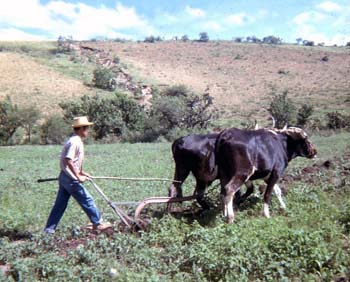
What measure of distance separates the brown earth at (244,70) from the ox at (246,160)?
137 ft

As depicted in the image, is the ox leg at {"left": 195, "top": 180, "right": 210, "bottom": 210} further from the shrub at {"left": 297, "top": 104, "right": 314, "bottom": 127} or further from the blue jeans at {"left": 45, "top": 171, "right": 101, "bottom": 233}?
the shrub at {"left": 297, "top": 104, "right": 314, "bottom": 127}

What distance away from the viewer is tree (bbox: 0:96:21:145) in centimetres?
4150

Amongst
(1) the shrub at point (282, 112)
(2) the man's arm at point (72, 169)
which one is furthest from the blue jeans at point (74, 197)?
(1) the shrub at point (282, 112)

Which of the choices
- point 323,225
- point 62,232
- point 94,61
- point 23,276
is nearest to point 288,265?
point 323,225

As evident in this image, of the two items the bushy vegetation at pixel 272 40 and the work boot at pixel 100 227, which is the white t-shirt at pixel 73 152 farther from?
the bushy vegetation at pixel 272 40

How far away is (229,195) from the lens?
8461 mm

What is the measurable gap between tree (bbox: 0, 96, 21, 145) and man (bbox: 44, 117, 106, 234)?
114ft

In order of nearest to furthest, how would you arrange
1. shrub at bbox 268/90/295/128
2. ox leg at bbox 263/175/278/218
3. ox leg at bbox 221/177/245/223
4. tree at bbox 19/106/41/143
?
ox leg at bbox 221/177/245/223, ox leg at bbox 263/175/278/218, shrub at bbox 268/90/295/128, tree at bbox 19/106/41/143

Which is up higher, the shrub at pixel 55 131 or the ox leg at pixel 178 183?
the ox leg at pixel 178 183

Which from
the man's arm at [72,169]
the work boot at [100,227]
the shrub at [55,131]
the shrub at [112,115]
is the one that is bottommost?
the shrub at [55,131]

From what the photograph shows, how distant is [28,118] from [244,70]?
41804 mm

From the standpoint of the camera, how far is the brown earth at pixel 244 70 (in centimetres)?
5925

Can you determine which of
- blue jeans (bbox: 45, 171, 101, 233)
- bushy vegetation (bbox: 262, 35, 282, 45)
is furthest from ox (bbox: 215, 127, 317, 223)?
bushy vegetation (bbox: 262, 35, 282, 45)

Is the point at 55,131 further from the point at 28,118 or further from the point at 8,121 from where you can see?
the point at 8,121
